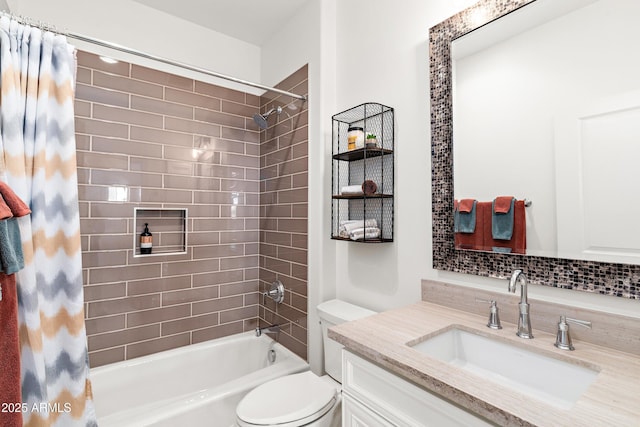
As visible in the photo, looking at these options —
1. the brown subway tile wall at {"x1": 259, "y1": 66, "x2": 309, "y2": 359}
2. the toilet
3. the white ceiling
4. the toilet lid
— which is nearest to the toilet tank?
the toilet

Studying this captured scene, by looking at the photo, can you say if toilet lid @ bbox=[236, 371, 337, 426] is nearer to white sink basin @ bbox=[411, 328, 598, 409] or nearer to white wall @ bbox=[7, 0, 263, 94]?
white sink basin @ bbox=[411, 328, 598, 409]

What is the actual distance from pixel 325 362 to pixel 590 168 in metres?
1.45

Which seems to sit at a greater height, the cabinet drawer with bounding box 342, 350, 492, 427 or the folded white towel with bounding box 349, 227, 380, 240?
the folded white towel with bounding box 349, 227, 380, 240

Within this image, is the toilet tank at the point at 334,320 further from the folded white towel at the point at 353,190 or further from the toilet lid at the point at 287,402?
the folded white towel at the point at 353,190

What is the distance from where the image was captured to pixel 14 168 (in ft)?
3.68

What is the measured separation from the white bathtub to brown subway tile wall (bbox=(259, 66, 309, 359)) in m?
0.21

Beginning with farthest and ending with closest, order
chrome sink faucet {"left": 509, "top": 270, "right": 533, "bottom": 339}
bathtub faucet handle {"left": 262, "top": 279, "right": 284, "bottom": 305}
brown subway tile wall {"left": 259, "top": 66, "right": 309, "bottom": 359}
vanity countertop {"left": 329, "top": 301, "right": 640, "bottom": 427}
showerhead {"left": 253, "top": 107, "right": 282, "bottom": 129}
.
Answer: showerhead {"left": 253, "top": 107, "right": 282, "bottom": 129} → bathtub faucet handle {"left": 262, "top": 279, "right": 284, "bottom": 305} → brown subway tile wall {"left": 259, "top": 66, "right": 309, "bottom": 359} → chrome sink faucet {"left": 509, "top": 270, "right": 533, "bottom": 339} → vanity countertop {"left": 329, "top": 301, "right": 640, "bottom": 427}

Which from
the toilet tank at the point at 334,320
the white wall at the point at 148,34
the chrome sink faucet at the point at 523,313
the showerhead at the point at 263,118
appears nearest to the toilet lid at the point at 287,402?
the toilet tank at the point at 334,320

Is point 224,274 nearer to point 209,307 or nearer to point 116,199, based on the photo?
point 209,307

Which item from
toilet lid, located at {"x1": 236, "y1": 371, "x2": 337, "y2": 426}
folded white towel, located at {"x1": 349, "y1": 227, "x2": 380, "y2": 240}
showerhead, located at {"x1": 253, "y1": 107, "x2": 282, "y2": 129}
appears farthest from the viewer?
showerhead, located at {"x1": 253, "y1": 107, "x2": 282, "y2": 129}

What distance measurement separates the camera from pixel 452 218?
1303mm

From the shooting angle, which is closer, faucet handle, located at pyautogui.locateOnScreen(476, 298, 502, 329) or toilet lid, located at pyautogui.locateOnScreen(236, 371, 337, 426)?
faucet handle, located at pyautogui.locateOnScreen(476, 298, 502, 329)

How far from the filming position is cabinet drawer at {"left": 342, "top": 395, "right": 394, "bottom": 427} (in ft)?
3.04

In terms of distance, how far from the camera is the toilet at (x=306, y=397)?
4.11 ft
